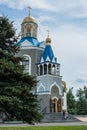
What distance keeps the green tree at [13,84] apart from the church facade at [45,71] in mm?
28060

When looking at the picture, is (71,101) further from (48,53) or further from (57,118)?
(57,118)

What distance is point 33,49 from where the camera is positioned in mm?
46469

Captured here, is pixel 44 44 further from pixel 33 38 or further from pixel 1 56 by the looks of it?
pixel 1 56

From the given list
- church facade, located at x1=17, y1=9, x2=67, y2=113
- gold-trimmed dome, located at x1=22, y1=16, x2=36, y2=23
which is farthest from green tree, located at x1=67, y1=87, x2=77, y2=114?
gold-trimmed dome, located at x1=22, y1=16, x2=36, y2=23

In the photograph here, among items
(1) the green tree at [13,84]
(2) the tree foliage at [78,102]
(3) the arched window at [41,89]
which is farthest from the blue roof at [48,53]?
(1) the green tree at [13,84]

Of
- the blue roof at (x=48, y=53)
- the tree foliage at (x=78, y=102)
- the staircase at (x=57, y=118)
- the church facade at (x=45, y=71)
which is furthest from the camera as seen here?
the tree foliage at (x=78, y=102)

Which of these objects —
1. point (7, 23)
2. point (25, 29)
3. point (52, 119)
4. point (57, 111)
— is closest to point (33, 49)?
point (25, 29)

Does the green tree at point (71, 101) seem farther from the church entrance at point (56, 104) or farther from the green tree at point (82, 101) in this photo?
the church entrance at point (56, 104)

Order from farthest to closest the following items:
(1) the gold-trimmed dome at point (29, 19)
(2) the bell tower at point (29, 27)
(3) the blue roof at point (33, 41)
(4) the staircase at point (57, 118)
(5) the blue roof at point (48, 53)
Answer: (1) the gold-trimmed dome at point (29, 19) → (2) the bell tower at point (29, 27) → (3) the blue roof at point (33, 41) → (5) the blue roof at point (48, 53) → (4) the staircase at point (57, 118)

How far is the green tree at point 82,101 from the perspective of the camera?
62656 mm

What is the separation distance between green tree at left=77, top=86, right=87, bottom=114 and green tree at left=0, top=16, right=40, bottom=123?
4906 centimetres

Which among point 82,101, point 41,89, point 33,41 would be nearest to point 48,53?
point 33,41

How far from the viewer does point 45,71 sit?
45000 millimetres

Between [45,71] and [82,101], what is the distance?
69.9 feet
